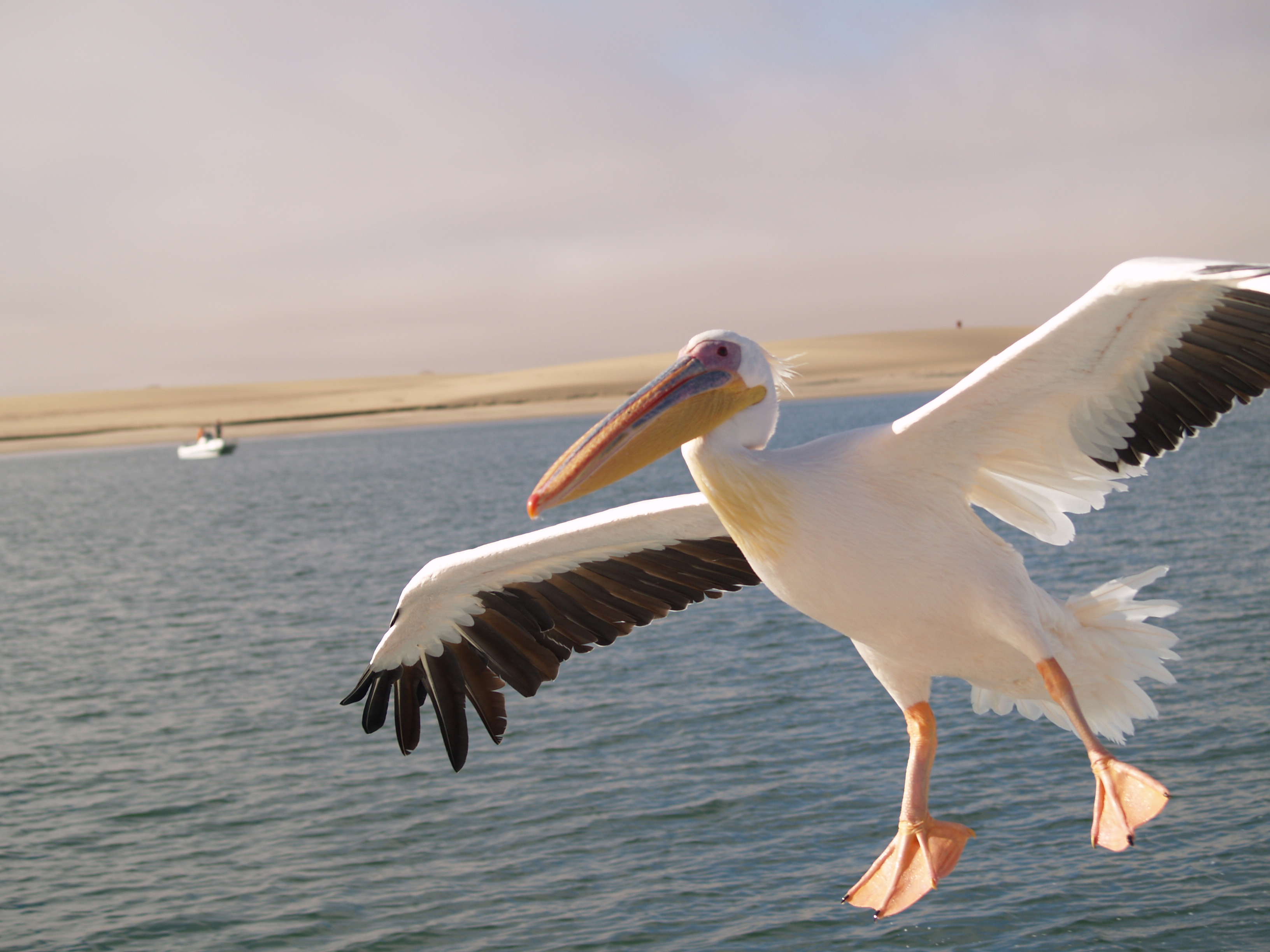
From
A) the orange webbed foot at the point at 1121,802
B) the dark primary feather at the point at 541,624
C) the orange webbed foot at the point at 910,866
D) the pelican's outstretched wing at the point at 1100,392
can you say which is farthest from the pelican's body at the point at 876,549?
the dark primary feather at the point at 541,624

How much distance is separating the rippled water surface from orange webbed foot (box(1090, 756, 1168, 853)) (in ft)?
8.41

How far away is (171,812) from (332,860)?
1717 mm

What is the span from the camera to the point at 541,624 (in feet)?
14.8

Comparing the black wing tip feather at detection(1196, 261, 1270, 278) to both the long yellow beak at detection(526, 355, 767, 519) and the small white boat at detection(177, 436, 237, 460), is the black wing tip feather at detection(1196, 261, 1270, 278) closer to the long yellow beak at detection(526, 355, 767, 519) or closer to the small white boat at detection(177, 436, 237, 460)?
the long yellow beak at detection(526, 355, 767, 519)

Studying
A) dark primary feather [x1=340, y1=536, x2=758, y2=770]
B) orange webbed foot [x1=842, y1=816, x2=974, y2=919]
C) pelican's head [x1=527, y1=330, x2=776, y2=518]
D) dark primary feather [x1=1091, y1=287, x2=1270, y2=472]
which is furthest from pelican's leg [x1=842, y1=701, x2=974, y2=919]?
pelican's head [x1=527, y1=330, x2=776, y2=518]

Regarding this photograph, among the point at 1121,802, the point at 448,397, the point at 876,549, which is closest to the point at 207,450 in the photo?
the point at 448,397

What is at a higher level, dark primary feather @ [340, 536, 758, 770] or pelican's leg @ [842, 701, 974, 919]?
dark primary feather @ [340, 536, 758, 770]

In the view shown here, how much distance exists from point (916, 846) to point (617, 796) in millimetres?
3883

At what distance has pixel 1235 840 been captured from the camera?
600cm

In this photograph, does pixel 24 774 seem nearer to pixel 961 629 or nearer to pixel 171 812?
pixel 171 812

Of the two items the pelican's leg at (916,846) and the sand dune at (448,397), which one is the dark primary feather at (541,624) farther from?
the sand dune at (448,397)

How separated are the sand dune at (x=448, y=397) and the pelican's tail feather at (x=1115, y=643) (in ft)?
186

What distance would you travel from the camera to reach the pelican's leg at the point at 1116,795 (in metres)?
2.99

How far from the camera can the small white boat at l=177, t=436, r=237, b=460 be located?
4309 cm
